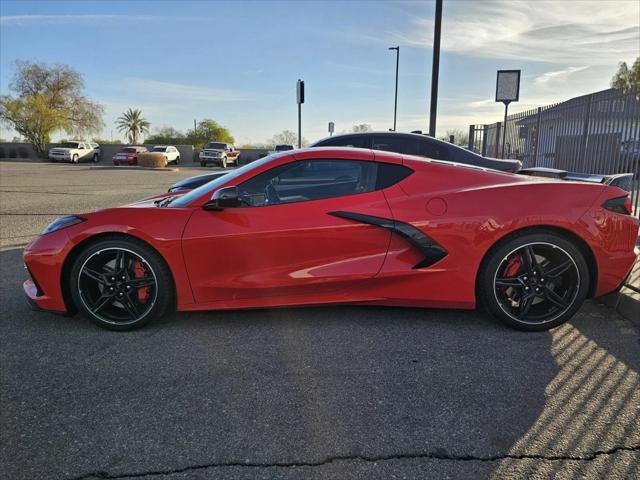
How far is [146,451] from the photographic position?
2.20 metres

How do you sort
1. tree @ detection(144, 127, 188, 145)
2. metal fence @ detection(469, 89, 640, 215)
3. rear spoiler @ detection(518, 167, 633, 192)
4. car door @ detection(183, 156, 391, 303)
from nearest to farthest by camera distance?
car door @ detection(183, 156, 391, 303) → rear spoiler @ detection(518, 167, 633, 192) → metal fence @ detection(469, 89, 640, 215) → tree @ detection(144, 127, 188, 145)

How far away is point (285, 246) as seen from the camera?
11.5 feet

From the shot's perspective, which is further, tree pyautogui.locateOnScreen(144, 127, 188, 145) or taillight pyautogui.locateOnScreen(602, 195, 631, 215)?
tree pyautogui.locateOnScreen(144, 127, 188, 145)

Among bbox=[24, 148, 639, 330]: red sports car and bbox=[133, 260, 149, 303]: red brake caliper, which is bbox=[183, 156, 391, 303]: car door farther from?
bbox=[133, 260, 149, 303]: red brake caliper

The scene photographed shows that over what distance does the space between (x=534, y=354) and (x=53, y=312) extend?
3536 mm

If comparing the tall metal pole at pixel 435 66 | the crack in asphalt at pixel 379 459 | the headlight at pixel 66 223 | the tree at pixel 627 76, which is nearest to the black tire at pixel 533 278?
the crack in asphalt at pixel 379 459

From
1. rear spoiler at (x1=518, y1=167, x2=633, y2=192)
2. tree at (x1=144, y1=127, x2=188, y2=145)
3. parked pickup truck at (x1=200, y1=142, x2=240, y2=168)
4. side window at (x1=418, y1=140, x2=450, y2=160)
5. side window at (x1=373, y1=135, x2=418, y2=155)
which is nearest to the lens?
rear spoiler at (x1=518, y1=167, x2=633, y2=192)

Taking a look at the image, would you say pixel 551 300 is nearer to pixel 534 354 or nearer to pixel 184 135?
pixel 534 354

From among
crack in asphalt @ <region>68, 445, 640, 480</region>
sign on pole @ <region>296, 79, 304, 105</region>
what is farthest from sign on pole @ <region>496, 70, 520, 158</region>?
crack in asphalt @ <region>68, 445, 640, 480</region>

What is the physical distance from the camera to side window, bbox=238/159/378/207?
11.8 feet

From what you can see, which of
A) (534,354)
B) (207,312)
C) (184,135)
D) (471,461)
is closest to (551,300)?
(534,354)

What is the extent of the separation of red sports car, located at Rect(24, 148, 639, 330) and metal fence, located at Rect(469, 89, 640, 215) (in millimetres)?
2947

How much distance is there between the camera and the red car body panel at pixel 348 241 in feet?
11.5

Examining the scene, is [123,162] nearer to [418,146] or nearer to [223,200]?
[418,146]
